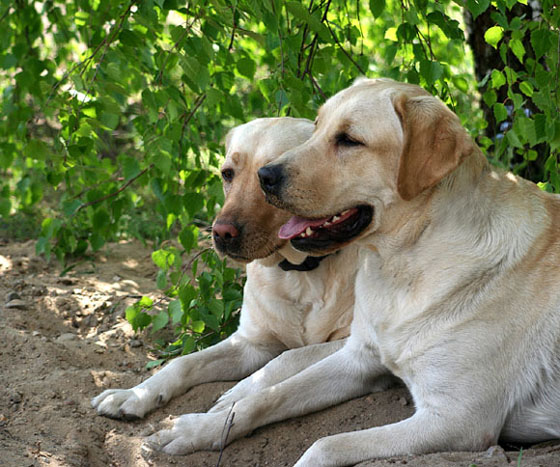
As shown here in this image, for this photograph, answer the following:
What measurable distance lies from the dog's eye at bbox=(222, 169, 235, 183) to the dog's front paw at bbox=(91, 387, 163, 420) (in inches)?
40.3

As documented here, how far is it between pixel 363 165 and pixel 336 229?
249 mm

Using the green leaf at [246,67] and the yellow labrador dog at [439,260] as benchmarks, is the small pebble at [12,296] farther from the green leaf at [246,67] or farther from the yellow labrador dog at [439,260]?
the yellow labrador dog at [439,260]

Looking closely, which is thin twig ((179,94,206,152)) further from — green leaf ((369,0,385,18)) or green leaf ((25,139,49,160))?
green leaf ((369,0,385,18))

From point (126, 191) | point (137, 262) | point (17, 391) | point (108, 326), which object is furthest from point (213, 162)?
point (137, 262)

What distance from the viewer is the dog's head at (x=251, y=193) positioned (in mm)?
3057

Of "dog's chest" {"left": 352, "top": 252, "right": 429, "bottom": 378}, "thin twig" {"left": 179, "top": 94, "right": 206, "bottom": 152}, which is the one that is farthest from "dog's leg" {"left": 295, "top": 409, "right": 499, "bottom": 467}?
"thin twig" {"left": 179, "top": 94, "right": 206, "bottom": 152}

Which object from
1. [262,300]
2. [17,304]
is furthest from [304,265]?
[17,304]

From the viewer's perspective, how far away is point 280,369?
3.25 m

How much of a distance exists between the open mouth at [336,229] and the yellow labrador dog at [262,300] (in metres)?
0.46

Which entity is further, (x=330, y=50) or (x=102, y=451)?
(x=330, y=50)

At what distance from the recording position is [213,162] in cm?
385

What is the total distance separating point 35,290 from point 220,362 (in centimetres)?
158

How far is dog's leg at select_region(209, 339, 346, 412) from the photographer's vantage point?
10.6 feet

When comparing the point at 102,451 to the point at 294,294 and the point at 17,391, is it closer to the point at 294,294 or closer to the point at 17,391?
the point at 17,391
